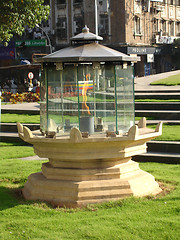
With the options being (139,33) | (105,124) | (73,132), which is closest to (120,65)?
(105,124)

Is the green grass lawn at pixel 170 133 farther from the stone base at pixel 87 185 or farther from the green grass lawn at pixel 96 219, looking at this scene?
the stone base at pixel 87 185

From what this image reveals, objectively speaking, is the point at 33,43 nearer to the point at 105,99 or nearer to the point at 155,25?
the point at 155,25

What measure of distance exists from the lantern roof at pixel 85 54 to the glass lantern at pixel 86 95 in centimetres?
5

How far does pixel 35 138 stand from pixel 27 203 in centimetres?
93

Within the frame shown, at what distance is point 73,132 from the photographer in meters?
6.62

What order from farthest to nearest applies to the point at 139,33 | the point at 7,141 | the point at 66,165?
the point at 139,33 < the point at 7,141 < the point at 66,165

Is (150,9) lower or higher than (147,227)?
higher

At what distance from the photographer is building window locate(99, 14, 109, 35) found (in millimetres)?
43156

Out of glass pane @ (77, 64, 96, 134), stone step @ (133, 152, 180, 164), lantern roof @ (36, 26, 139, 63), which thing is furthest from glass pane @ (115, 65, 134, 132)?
stone step @ (133, 152, 180, 164)

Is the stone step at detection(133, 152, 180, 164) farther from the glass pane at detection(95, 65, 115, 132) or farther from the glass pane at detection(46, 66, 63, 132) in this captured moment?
the glass pane at detection(46, 66, 63, 132)

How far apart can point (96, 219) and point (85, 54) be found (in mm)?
2410

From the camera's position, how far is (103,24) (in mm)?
43438

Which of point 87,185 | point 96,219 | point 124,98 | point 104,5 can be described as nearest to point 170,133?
point 124,98

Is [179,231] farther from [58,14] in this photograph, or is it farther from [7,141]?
[58,14]
